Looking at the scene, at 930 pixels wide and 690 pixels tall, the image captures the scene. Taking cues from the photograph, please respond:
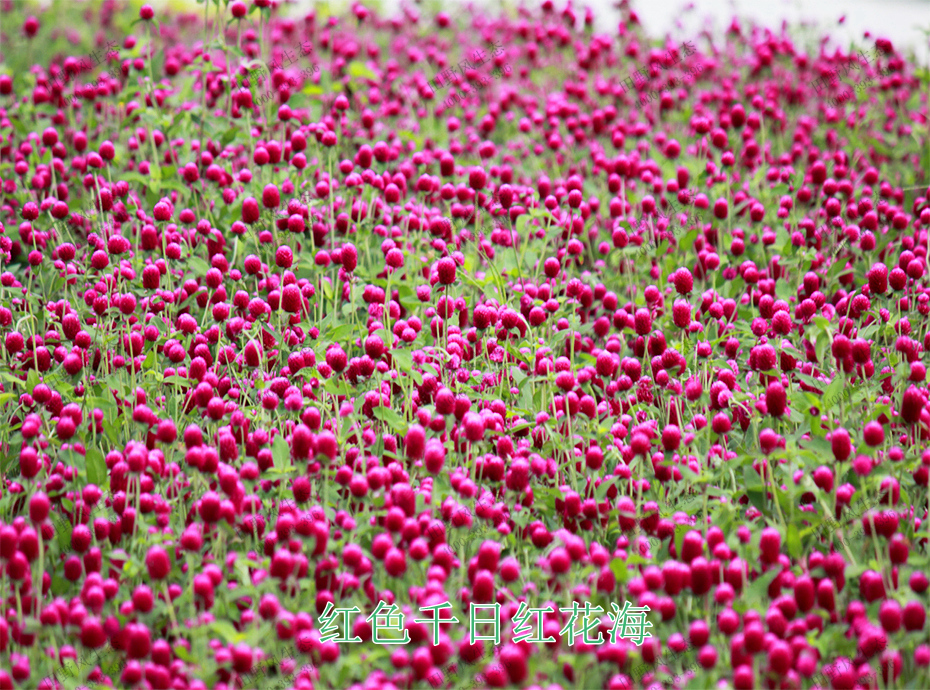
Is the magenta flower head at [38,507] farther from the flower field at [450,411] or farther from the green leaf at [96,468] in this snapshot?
the green leaf at [96,468]

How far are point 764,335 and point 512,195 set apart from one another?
120cm

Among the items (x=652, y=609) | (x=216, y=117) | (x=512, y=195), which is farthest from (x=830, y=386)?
(x=216, y=117)

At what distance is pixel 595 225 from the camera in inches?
199

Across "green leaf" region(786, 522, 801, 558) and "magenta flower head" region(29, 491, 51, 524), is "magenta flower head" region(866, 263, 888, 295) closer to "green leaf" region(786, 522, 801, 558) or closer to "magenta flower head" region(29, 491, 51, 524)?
"green leaf" region(786, 522, 801, 558)

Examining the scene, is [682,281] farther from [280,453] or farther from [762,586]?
[280,453]

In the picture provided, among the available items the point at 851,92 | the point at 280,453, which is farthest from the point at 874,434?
the point at 851,92

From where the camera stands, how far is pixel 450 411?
2924 millimetres

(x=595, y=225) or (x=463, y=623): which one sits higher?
(x=595, y=225)

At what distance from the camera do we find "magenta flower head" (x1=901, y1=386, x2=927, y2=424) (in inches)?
111

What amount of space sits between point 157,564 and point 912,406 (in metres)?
2.09

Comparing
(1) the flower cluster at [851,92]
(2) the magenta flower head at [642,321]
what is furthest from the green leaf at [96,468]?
(1) the flower cluster at [851,92]

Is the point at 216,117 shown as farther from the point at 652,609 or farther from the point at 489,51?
the point at 652,609

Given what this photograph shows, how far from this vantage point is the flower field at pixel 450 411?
96.7 inches

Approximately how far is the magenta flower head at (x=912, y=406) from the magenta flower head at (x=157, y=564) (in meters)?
2.06
